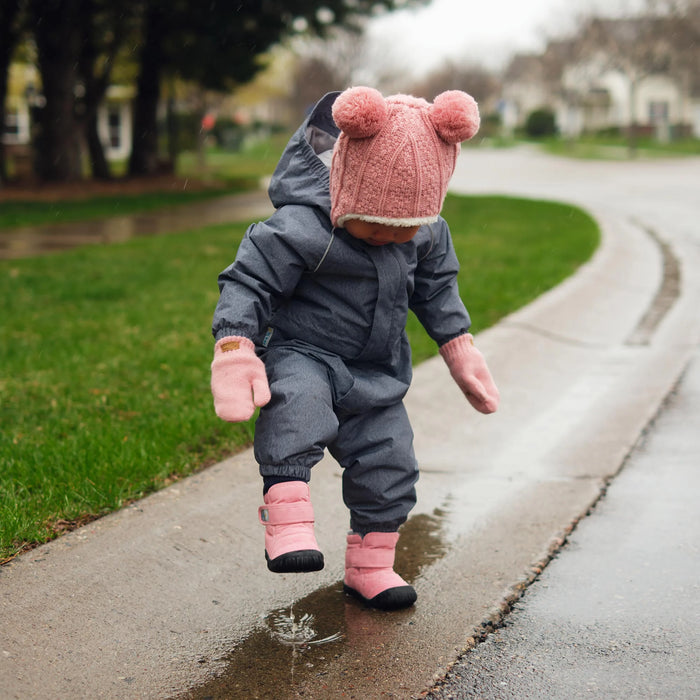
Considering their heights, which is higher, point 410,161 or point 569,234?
point 410,161

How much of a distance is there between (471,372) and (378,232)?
0.55 metres

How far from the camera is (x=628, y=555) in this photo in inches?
126

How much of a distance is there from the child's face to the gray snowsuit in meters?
0.05

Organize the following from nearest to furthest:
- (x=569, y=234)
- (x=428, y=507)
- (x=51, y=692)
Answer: (x=51, y=692) → (x=428, y=507) → (x=569, y=234)

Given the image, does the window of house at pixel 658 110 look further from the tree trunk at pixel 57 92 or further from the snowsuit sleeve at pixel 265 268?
the snowsuit sleeve at pixel 265 268

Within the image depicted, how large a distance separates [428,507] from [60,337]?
11.0 ft

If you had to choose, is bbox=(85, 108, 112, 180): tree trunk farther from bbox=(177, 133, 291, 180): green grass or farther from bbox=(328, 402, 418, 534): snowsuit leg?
bbox=(328, 402, 418, 534): snowsuit leg

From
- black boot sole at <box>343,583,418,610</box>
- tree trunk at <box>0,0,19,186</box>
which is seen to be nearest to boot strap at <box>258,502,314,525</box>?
black boot sole at <box>343,583,418,610</box>

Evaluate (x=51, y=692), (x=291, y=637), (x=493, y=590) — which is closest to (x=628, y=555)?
(x=493, y=590)

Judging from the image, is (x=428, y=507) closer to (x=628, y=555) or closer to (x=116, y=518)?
(x=628, y=555)

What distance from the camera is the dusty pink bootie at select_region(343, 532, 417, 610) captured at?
281 cm

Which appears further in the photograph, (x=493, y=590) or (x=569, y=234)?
(x=569, y=234)

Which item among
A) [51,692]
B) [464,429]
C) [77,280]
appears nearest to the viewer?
[51,692]

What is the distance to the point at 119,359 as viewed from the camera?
18.3 feet
